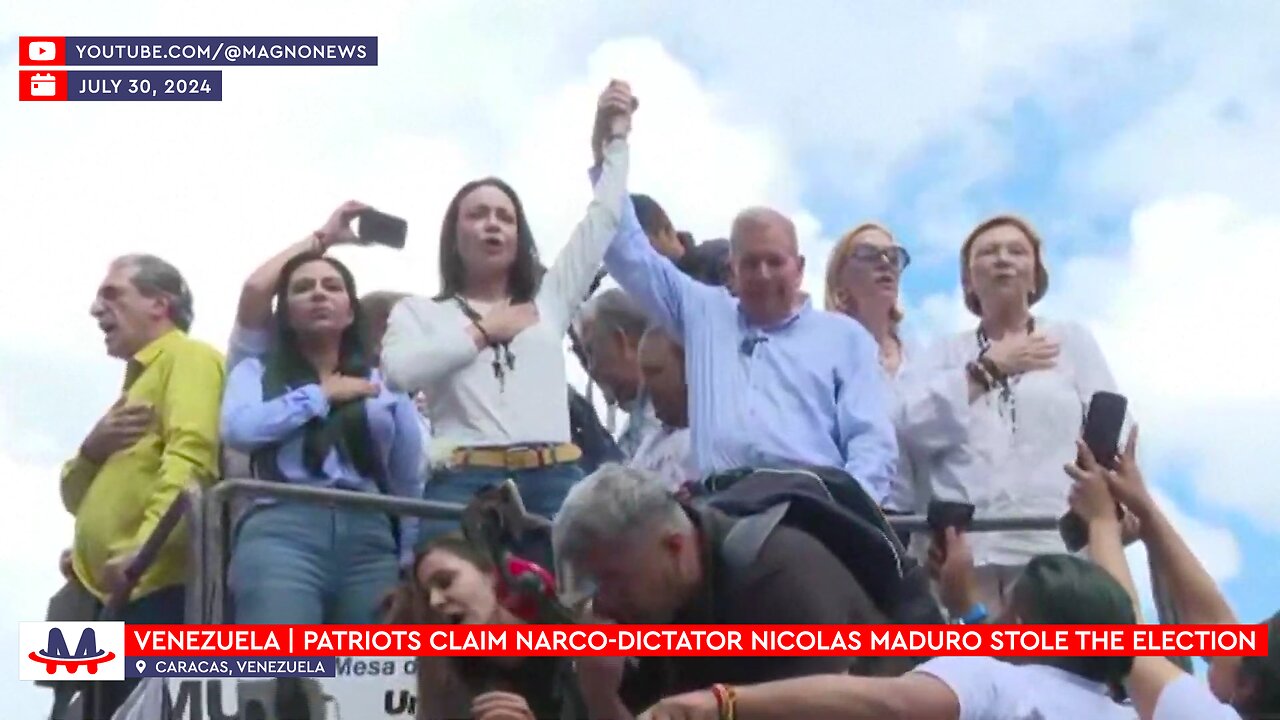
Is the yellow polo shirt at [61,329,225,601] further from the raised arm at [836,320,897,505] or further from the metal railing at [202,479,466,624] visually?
the raised arm at [836,320,897,505]

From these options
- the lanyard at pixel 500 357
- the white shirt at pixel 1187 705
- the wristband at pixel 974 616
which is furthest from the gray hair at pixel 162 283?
the white shirt at pixel 1187 705

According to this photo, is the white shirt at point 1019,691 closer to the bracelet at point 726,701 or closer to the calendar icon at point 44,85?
the bracelet at point 726,701

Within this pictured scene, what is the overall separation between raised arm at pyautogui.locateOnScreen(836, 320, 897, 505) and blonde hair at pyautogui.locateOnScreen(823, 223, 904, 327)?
49 centimetres

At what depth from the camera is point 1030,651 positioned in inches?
132

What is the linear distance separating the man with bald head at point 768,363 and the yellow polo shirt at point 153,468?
41.1 inches

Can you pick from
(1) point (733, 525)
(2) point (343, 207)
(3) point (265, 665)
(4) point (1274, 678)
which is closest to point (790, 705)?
(1) point (733, 525)

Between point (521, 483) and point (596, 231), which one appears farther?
point (596, 231)

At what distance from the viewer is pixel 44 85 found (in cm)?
583

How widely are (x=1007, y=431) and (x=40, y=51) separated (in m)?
2.92

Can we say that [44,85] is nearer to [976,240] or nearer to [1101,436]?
[976,240]

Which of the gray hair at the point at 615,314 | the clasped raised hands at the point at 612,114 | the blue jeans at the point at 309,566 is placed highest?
the clasped raised hands at the point at 612,114

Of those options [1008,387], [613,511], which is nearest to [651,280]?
[1008,387]

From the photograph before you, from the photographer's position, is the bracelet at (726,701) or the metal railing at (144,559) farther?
the metal railing at (144,559)

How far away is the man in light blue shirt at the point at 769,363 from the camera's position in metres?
4.76
